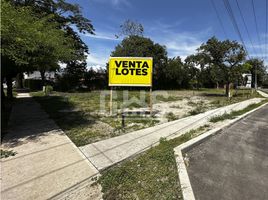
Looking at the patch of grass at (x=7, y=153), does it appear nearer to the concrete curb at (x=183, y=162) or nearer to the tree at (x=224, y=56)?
the concrete curb at (x=183, y=162)

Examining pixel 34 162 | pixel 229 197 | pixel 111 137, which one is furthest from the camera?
pixel 111 137

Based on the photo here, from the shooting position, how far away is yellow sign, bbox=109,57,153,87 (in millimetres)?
8297

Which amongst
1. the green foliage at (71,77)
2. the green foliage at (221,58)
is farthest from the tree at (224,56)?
the green foliage at (71,77)

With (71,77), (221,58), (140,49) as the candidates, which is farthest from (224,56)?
(71,77)

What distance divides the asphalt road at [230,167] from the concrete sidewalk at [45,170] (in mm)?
1823

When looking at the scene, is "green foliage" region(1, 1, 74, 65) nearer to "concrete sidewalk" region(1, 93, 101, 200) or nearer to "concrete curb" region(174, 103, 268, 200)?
"concrete sidewalk" region(1, 93, 101, 200)

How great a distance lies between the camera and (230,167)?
396 cm

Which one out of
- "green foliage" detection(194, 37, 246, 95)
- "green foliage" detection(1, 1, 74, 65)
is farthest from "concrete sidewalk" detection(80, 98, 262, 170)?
"green foliage" detection(194, 37, 246, 95)

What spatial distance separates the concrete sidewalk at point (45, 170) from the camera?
9.73 feet

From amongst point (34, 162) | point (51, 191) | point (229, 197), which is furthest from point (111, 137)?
point (229, 197)

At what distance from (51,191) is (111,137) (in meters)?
2.75

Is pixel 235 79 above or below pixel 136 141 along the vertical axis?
above

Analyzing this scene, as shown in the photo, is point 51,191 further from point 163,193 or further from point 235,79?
point 235,79

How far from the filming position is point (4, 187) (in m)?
3.05
